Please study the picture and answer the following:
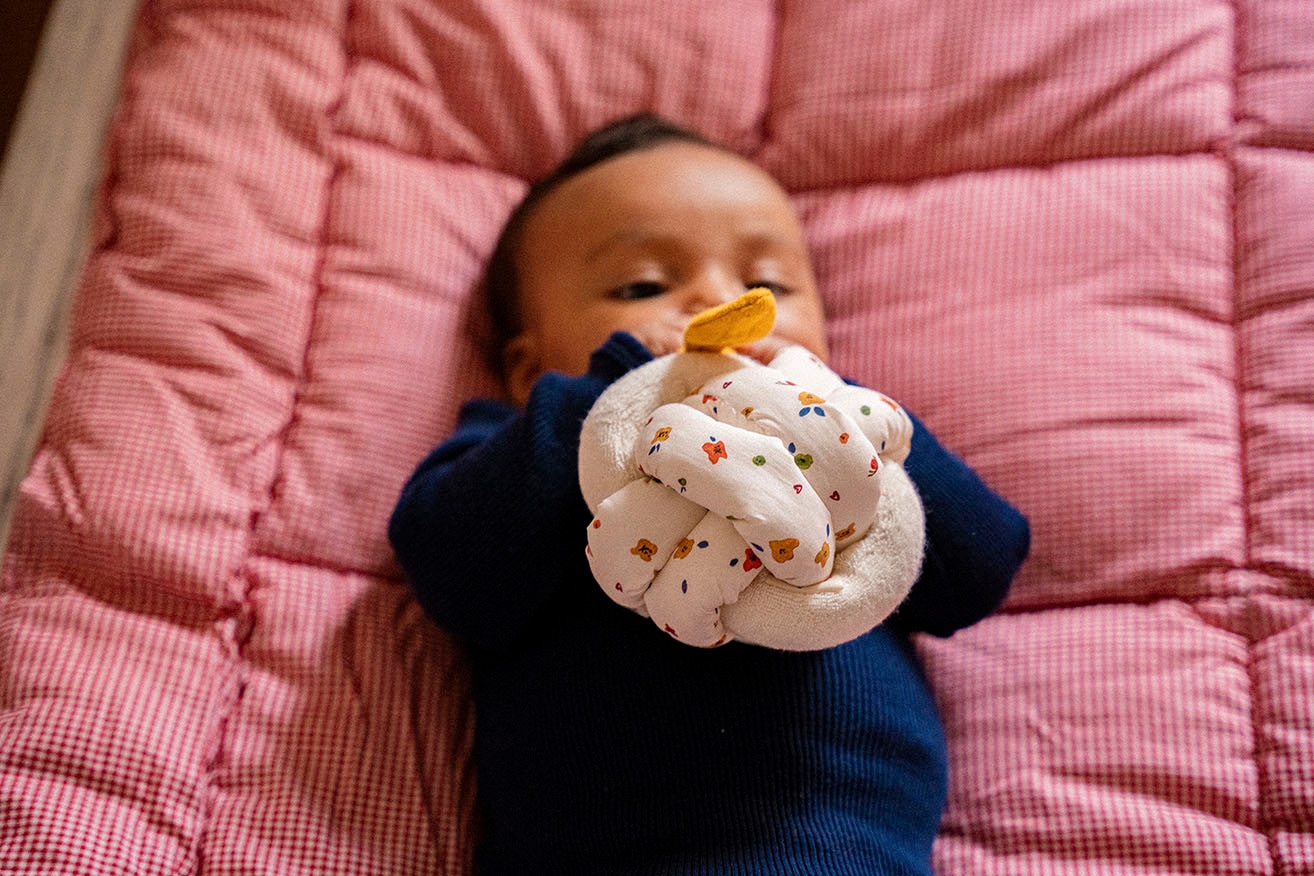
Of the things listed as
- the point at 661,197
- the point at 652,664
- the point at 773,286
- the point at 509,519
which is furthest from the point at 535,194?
the point at 652,664

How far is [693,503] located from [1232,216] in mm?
758

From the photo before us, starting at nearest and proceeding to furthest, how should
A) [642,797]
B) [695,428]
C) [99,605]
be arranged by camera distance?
[695,428] → [642,797] → [99,605]

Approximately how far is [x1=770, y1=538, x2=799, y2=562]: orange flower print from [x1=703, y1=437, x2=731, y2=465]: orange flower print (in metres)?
0.06

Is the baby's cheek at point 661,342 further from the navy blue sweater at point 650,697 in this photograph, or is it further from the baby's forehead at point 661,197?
the baby's forehead at point 661,197

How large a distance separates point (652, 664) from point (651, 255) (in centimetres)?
40

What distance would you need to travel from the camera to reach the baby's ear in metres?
1.25

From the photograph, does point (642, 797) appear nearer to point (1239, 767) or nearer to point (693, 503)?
point (693, 503)

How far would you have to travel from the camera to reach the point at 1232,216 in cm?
124

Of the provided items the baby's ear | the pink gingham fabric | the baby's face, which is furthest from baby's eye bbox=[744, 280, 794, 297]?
the baby's ear

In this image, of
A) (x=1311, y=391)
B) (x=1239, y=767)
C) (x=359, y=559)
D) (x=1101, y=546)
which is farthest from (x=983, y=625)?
(x=359, y=559)

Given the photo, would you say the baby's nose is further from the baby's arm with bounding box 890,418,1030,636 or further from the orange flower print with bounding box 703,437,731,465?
the orange flower print with bounding box 703,437,731,465

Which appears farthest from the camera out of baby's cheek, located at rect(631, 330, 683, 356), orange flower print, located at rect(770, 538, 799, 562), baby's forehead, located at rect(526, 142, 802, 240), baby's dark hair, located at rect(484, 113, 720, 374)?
baby's dark hair, located at rect(484, 113, 720, 374)

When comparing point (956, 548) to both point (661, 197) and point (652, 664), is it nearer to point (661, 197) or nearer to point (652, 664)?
point (652, 664)

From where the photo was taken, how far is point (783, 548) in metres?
0.77
